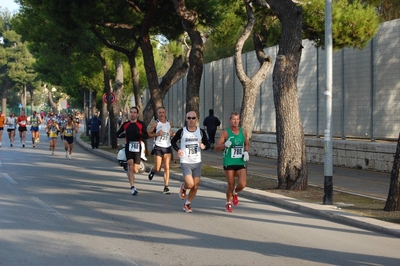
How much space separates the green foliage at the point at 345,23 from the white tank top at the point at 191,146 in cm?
971

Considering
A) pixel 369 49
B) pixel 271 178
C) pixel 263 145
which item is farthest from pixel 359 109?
pixel 263 145

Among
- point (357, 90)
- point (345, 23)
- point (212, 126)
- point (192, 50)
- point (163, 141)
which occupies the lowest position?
point (163, 141)

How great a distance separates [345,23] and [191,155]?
10719 millimetres

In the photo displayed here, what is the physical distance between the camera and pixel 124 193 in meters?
15.3

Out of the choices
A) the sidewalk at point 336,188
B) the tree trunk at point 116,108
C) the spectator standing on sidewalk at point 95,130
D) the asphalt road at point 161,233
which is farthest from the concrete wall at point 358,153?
the spectator standing on sidewalk at point 95,130

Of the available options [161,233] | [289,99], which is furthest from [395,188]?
[161,233]

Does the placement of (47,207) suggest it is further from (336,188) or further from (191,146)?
(336,188)

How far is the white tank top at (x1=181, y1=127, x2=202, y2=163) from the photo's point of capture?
12672 millimetres

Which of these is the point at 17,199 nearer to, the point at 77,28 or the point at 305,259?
the point at 305,259

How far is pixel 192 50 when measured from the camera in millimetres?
21438

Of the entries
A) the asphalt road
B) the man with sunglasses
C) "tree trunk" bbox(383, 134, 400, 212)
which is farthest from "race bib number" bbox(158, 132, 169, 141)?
"tree trunk" bbox(383, 134, 400, 212)

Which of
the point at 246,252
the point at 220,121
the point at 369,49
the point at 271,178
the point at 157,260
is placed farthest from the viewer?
the point at 220,121

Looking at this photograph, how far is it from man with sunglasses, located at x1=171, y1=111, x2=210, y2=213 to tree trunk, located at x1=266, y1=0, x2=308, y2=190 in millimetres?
3040

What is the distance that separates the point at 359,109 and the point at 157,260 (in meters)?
14.6
